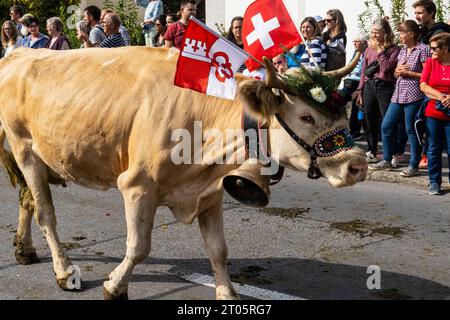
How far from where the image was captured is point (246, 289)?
5.64 m

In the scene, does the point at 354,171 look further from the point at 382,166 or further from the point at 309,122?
the point at 382,166

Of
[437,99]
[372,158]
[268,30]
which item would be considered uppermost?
[268,30]

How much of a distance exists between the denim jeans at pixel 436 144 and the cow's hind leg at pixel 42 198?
177 inches

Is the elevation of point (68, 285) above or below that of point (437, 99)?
below

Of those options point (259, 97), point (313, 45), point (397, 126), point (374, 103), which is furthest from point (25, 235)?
point (374, 103)

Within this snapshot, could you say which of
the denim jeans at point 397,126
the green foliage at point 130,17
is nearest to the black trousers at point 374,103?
the denim jeans at point 397,126

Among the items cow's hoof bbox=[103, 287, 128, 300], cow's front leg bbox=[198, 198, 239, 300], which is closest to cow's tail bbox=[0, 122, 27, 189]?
cow's hoof bbox=[103, 287, 128, 300]

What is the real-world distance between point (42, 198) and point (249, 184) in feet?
5.91

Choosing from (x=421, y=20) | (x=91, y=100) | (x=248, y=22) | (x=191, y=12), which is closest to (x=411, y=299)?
(x=248, y=22)

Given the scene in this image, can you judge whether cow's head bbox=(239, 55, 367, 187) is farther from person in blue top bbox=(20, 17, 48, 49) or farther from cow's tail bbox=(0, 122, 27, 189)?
person in blue top bbox=(20, 17, 48, 49)

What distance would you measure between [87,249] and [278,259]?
1.61 m

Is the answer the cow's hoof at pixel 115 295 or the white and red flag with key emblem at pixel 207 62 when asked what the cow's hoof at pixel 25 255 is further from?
the white and red flag with key emblem at pixel 207 62

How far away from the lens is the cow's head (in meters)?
4.64

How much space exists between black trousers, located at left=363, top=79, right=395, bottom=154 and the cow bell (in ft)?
17.8
